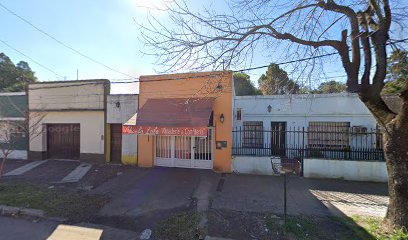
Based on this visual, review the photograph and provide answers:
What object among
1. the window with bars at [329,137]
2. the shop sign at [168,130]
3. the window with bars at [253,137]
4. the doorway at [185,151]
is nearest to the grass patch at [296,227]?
the shop sign at [168,130]

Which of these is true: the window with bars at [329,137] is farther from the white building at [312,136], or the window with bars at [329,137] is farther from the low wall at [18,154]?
the low wall at [18,154]

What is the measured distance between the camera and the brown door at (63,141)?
41.6ft

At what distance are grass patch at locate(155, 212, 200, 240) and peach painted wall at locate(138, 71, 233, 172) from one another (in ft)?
15.9

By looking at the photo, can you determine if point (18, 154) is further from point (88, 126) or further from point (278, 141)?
point (278, 141)

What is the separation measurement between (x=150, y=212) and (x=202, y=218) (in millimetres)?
1499

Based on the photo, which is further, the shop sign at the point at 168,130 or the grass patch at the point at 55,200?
the shop sign at the point at 168,130

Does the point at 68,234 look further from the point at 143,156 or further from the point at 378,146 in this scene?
the point at 378,146

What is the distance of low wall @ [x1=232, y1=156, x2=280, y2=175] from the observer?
1028 centimetres

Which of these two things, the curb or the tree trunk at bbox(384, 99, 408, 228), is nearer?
the tree trunk at bbox(384, 99, 408, 228)

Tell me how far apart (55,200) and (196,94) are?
6.65 m

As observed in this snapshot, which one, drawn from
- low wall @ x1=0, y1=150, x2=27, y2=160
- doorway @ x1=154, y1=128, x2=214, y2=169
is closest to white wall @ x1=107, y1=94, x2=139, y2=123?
doorway @ x1=154, y1=128, x2=214, y2=169

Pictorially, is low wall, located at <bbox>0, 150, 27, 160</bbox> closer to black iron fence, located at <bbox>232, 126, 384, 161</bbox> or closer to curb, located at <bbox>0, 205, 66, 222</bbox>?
curb, located at <bbox>0, 205, 66, 222</bbox>

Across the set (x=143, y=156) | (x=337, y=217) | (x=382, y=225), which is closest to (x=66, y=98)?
(x=143, y=156)

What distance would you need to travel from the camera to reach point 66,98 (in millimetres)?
12469
